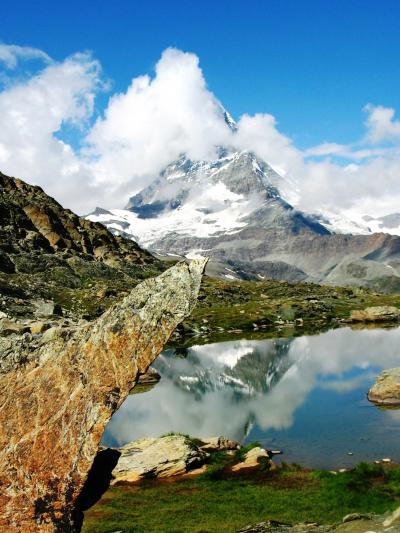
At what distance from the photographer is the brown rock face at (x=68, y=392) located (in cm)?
1451

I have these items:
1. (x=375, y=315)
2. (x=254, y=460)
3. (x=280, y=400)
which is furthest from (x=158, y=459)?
(x=375, y=315)

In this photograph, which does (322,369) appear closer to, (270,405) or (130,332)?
(270,405)

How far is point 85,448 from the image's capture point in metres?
14.9

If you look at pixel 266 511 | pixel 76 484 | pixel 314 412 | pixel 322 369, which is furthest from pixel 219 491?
pixel 322 369

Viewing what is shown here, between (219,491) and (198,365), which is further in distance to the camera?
(198,365)

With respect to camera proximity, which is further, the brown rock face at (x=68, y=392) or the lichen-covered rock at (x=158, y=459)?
the lichen-covered rock at (x=158, y=459)

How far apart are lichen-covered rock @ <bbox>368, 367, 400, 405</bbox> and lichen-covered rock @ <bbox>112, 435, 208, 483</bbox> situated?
3016 centimetres

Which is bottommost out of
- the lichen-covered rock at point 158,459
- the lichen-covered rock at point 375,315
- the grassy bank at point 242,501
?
the grassy bank at point 242,501

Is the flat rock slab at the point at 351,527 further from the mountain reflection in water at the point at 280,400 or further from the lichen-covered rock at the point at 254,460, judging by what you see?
the mountain reflection in water at the point at 280,400

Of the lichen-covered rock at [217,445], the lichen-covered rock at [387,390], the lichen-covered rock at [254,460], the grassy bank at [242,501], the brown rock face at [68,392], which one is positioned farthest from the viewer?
the lichen-covered rock at [387,390]

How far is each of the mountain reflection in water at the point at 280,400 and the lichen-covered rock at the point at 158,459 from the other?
30.2 feet

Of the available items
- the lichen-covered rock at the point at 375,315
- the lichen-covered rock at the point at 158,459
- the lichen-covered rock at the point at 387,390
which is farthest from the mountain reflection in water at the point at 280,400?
the lichen-covered rock at the point at 375,315

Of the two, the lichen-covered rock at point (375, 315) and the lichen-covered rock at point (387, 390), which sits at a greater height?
the lichen-covered rock at point (375, 315)

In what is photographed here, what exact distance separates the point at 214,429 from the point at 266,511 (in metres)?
29.4
